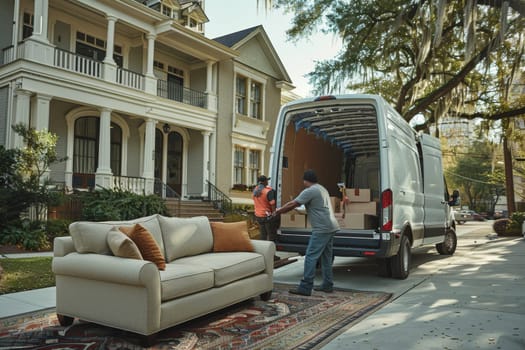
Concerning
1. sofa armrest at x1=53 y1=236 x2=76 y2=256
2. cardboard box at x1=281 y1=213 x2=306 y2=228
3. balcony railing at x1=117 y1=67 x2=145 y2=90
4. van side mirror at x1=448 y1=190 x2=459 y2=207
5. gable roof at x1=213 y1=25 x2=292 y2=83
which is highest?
gable roof at x1=213 y1=25 x2=292 y2=83

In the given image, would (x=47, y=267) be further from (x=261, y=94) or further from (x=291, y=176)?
(x=261, y=94)

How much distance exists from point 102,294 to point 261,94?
1796 cm

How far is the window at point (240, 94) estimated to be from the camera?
66.9 feet

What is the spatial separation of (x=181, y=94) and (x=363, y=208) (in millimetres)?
11752

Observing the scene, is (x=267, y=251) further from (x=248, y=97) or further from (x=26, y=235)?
(x=248, y=97)

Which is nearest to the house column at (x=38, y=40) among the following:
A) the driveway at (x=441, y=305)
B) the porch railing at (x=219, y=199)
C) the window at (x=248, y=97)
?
the porch railing at (x=219, y=199)

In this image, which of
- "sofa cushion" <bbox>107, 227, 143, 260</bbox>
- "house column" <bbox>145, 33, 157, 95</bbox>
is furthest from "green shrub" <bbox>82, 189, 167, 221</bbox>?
"sofa cushion" <bbox>107, 227, 143, 260</bbox>

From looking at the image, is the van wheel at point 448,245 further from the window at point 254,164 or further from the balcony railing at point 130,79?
the window at point 254,164

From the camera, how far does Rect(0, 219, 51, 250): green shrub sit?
10.4 meters

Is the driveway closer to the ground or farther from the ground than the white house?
closer to the ground

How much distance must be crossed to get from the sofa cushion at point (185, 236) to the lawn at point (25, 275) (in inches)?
88.0

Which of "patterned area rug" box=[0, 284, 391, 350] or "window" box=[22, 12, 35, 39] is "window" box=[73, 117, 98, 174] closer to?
"window" box=[22, 12, 35, 39]

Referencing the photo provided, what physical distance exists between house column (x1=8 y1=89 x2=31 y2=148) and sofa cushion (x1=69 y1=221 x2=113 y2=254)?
9.16m

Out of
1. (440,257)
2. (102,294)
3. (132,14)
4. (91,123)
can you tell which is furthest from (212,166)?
(102,294)
